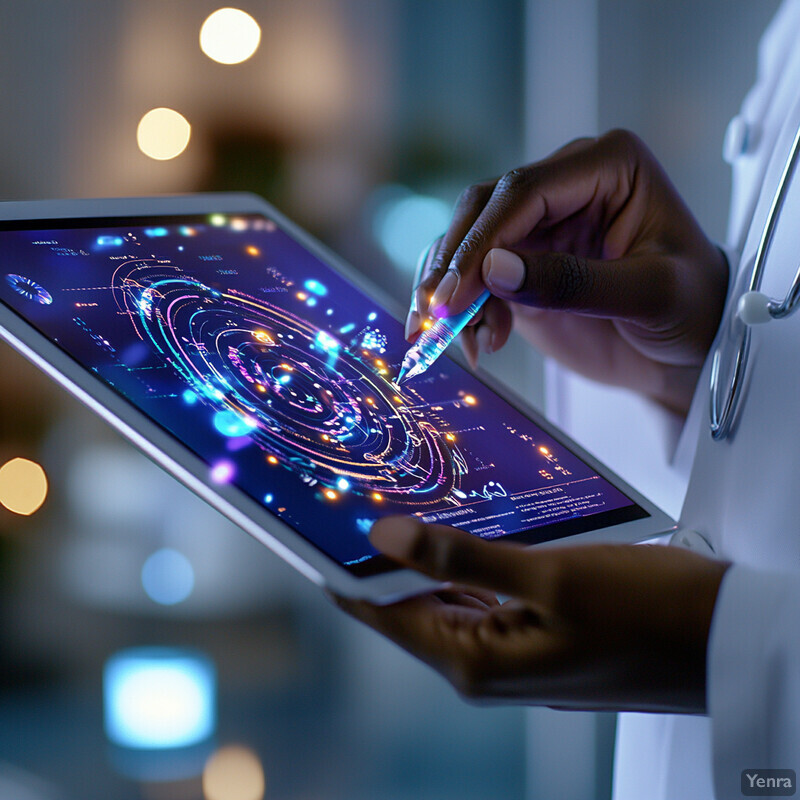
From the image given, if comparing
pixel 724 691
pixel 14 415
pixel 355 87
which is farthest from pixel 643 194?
pixel 14 415

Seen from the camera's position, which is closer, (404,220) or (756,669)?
(756,669)

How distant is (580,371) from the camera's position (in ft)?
2.46

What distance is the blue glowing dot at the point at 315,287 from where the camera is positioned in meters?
0.61

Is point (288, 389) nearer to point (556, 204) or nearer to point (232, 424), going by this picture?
point (232, 424)

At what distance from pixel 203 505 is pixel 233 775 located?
496 mm

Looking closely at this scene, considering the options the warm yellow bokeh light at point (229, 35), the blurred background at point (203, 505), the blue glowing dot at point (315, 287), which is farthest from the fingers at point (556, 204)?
the warm yellow bokeh light at point (229, 35)

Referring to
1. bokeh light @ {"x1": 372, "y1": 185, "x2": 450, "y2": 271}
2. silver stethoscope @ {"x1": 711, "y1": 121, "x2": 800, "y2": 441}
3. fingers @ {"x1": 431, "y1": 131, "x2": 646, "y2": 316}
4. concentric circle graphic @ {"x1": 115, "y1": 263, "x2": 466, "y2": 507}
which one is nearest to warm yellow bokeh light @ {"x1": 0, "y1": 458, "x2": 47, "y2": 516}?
bokeh light @ {"x1": 372, "y1": 185, "x2": 450, "y2": 271}

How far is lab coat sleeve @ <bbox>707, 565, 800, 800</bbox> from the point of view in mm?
387

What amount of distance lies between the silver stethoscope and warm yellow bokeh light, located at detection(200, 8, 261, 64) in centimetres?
100

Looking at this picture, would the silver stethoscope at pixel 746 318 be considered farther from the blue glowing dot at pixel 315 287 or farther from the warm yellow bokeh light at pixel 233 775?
the warm yellow bokeh light at pixel 233 775

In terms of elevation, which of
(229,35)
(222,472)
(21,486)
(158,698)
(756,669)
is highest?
(229,35)

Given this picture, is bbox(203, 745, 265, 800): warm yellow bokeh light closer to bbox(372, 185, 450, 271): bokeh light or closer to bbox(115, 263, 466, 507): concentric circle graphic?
bbox(372, 185, 450, 271): bokeh light

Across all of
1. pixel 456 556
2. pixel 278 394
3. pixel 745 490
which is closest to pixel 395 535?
pixel 456 556

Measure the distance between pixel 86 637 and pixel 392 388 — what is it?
112cm
